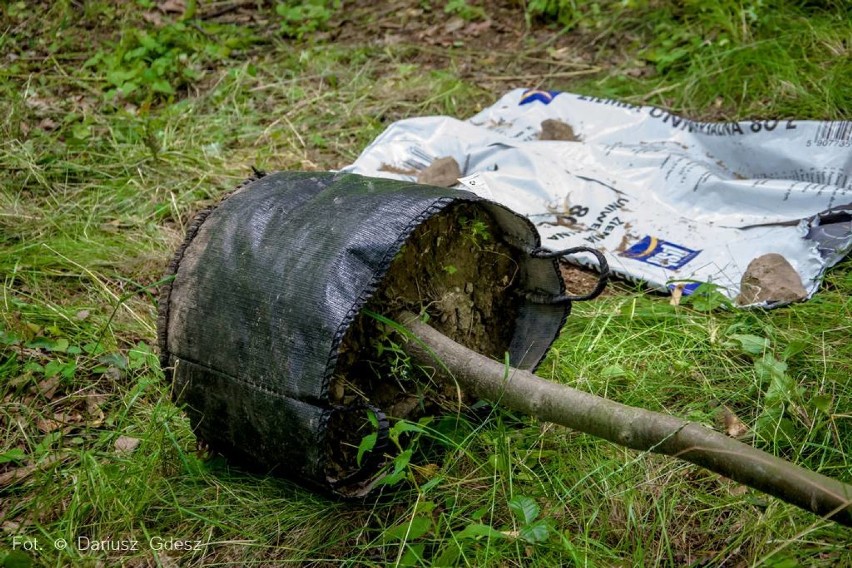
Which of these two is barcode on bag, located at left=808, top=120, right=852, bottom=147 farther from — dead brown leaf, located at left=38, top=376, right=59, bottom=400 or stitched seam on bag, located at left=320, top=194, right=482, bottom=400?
dead brown leaf, located at left=38, top=376, right=59, bottom=400

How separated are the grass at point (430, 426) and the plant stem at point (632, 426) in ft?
0.46

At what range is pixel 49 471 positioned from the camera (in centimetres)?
189

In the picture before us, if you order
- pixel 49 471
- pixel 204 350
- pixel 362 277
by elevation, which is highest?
pixel 362 277

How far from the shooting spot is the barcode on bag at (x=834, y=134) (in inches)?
110

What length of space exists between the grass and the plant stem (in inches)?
5.6

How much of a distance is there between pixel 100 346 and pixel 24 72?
2.52m

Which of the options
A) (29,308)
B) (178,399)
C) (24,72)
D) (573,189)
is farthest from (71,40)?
(178,399)

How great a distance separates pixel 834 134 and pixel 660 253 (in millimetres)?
819

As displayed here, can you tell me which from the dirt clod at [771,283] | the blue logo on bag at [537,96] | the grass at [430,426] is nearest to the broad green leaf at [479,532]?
the grass at [430,426]

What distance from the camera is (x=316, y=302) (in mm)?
1572

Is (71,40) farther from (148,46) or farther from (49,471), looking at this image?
(49,471)

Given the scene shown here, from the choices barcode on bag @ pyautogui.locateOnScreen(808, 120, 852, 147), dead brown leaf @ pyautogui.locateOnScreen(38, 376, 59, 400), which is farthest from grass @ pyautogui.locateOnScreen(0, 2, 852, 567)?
barcode on bag @ pyautogui.locateOnScreen(808, 120, 852, 147)

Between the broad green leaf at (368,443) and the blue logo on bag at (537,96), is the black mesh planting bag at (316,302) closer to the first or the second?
the broad green leaf at (368,443)

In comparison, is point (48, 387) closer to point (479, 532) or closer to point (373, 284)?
point (373, 284)
